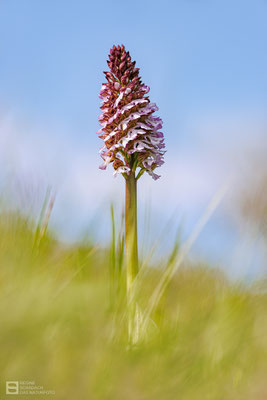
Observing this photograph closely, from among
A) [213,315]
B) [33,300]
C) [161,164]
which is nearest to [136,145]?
[161,164]

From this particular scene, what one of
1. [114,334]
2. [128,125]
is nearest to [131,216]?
[128,125]

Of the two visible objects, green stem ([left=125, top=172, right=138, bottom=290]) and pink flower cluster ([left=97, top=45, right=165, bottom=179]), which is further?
pink flower cluster ([left=97, top=45, right=165, bottom=179])

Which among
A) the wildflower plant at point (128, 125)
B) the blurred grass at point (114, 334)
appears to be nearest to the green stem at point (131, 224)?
the wildflower plant at point (128, 125)

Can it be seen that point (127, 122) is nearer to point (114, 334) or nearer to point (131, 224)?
point (131, 224)

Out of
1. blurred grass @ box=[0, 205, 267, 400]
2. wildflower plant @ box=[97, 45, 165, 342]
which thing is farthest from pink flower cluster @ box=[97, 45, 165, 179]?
blurred grass @ box=[0, 205, 267, 400]

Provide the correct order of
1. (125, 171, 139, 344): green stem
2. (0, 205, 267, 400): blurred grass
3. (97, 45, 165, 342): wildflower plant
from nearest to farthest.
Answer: (0, 205, 267, 400): blurred grass → (125, 171, 139, 344): green stem → (97, 45, 165, 342): wildflower plant

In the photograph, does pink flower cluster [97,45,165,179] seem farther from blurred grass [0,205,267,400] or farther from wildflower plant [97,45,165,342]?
blurred grass [0,205,267,400]

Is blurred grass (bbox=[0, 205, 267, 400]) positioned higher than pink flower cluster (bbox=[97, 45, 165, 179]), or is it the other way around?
pink flower cluster (bbox=[97, 45, 165, 179])

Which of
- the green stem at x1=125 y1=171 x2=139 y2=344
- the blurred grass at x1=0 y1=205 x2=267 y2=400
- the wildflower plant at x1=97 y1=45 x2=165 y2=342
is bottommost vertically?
the blurred grass at x1=0 y1=205 x2=267 y2=400

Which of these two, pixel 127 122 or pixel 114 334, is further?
pixel 127 122
